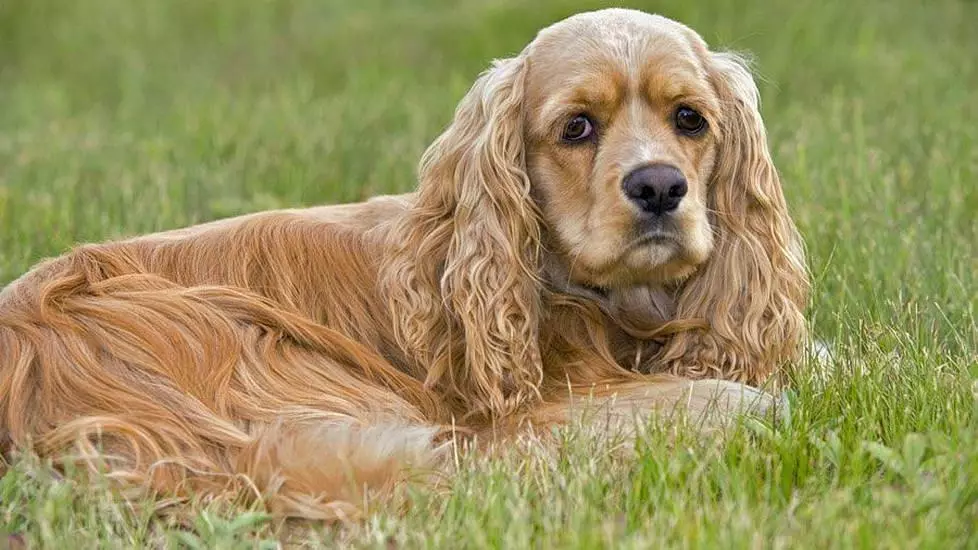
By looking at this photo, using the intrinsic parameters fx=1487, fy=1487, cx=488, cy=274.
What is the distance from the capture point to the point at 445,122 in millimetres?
8531

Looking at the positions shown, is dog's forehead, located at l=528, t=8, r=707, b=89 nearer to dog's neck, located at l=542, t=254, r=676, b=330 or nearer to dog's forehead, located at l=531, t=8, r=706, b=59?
dog's forehead, located at l=531, t=8, r=706, b=59

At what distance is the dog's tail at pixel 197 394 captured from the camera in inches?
150

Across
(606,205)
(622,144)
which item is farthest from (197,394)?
(622,144)

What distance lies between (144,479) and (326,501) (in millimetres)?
470

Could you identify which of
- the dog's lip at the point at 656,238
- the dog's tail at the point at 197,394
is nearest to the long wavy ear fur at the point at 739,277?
the dog's lip at the point at 656,238

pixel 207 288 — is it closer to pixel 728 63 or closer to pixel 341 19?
pixel 728 63

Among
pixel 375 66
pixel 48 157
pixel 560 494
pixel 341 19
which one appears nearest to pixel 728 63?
pixel 560 494

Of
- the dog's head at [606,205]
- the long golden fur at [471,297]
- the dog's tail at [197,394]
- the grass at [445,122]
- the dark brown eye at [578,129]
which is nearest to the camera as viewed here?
the grass at [445,122]

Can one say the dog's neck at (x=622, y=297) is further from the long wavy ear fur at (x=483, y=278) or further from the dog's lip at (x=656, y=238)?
the dog's lip at (x=656, y=238)

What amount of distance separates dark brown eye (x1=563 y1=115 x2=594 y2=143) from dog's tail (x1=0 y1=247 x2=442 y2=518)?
875 mm

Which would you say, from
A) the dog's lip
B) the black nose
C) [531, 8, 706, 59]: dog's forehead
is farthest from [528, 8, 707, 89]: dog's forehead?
Result: the dog's lip

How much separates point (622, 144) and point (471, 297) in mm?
657

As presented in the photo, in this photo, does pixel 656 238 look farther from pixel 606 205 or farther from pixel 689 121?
pixel 689 121

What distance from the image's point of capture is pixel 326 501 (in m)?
3.71
